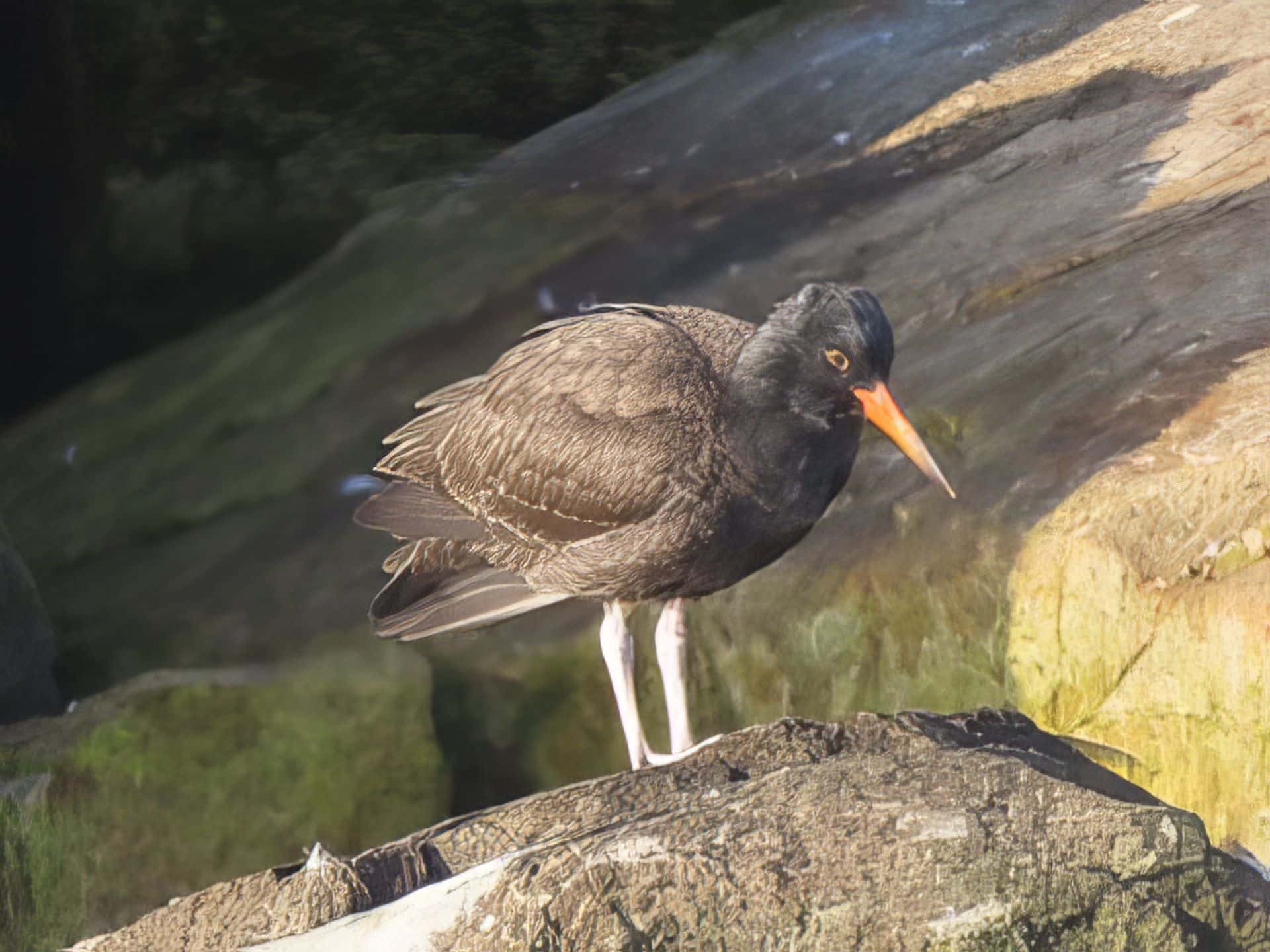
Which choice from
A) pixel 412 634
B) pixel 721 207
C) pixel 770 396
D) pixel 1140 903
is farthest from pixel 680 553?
pixel 721 207

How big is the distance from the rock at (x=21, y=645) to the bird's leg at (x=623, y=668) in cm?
268

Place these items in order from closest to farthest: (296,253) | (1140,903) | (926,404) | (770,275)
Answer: (1140,903)
(926,404)
(770,275)
(296,253)

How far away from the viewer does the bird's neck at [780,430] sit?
4.54 meters

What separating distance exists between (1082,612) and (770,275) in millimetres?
2497

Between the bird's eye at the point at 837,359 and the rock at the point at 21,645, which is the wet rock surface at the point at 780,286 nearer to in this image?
the rock at the point at 21,645

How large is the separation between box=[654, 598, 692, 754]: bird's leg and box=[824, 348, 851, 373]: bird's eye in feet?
3.34

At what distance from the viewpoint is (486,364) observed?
24.6 feet

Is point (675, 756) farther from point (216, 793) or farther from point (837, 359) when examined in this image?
point (216, 793)

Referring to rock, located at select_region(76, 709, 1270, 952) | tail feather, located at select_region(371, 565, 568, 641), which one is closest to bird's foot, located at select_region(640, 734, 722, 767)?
rock, located at select_region(76, 709, 1270, 952)

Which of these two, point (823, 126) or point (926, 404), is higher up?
point (823, 126)

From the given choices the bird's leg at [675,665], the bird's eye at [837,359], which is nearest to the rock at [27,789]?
the bird's leg at [675,665]

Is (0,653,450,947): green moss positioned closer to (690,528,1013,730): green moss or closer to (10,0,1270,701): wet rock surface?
A: (10,0,1270,701): wet rock surface

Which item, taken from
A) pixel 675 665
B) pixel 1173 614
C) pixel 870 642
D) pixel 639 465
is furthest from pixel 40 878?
pixel 1173 614

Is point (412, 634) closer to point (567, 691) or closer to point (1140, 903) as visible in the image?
point (567, 691)
